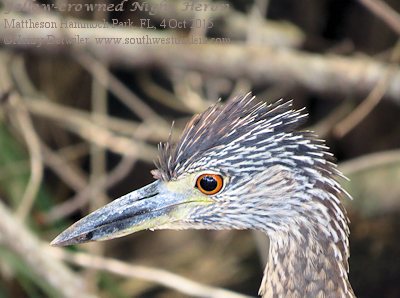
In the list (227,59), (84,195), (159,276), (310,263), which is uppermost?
(227,59)

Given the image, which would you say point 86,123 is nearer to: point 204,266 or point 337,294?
point 204,266

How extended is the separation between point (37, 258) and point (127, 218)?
109cm

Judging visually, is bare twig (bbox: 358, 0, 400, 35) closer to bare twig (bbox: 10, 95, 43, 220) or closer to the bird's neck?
the bird's neck

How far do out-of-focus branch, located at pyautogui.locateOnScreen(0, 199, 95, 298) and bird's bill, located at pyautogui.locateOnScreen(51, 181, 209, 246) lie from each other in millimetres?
1003

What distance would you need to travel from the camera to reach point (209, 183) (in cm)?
209

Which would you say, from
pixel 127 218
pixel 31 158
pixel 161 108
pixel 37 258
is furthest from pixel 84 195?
pixel 127 218

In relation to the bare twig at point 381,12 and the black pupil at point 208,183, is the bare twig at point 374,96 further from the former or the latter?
the black pupil at point 208,183

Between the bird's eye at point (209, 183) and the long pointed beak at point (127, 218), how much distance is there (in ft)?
0.18

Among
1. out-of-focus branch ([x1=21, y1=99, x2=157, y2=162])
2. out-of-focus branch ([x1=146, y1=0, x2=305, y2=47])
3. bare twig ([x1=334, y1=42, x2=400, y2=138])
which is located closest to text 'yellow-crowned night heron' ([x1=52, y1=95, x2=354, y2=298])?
bare twig ([x1=334, y1=42, x2=400, y2=138])

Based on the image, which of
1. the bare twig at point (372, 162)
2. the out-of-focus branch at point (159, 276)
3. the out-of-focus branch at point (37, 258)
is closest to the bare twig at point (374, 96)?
the bare twig at point (372, 162)

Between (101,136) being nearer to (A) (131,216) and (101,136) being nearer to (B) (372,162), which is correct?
(B) (372,162)

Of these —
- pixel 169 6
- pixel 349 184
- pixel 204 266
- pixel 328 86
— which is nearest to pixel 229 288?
pixel 204 266

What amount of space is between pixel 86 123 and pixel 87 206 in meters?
0.47

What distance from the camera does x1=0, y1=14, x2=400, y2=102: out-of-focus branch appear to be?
3359mm
